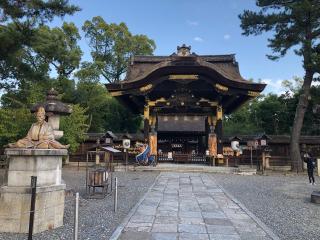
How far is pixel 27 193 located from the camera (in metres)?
5.64

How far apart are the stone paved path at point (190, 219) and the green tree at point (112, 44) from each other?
1175 inches

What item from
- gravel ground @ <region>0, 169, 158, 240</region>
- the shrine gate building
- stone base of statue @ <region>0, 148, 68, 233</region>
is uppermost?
the shrine gate building

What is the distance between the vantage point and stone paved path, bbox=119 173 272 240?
17.3 ft

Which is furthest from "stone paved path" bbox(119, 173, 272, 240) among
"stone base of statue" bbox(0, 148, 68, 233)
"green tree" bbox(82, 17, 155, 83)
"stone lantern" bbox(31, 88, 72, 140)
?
"green tree" bbox(82, 17, 155, 83)

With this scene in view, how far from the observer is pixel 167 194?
9.48 m

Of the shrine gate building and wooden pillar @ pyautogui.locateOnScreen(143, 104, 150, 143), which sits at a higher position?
the shrine gate building

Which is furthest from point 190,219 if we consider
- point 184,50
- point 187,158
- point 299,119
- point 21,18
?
point 299,119

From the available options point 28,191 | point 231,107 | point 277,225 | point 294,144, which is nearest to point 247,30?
point 231,107

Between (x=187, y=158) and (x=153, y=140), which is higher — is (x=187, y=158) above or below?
below

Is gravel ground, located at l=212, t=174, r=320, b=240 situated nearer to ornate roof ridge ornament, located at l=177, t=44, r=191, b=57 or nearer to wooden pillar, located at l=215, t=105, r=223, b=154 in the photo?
wooden pillar, located at l=215, t=105, r=223, b=154

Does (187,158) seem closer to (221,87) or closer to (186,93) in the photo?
(186,93)

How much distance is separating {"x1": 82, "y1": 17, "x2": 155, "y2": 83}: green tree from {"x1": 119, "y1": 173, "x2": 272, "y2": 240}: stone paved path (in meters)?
29.9

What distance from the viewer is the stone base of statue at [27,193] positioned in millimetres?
5562

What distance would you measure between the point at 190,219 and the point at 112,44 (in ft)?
112
